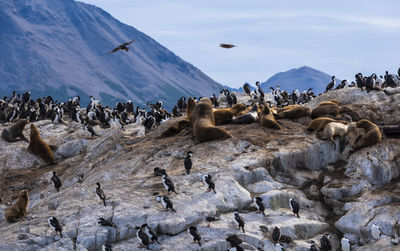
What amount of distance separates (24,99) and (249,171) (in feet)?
107

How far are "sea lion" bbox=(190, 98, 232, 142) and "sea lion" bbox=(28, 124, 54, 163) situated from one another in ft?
29.4

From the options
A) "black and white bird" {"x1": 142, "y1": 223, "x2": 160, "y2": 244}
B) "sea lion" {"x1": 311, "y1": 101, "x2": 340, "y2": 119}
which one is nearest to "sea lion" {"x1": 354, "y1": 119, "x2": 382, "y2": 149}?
"sea lion" {"x1": 311, "y1": 101, "x2": 340, "y2": 119}

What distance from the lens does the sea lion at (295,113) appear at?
2220 cm

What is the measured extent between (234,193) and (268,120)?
5421 mm

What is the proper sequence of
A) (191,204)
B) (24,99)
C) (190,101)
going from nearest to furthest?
(191,204) < (190,101) < (24,99)

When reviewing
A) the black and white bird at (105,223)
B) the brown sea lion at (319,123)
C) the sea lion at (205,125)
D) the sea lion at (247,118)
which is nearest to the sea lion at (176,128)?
the sea lion at (205,125)

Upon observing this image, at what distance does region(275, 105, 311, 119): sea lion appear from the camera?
22203 mm

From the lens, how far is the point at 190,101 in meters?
22.4

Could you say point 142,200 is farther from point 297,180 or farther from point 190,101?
point 190,101

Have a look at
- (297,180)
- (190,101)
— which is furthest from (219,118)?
(297,180)

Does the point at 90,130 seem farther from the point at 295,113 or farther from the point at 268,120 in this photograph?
the point at 295,113

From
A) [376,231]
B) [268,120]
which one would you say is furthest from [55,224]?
[268,120]

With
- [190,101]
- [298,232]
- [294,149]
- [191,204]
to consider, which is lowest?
[298,232]

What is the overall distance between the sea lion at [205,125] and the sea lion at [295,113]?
9.76ft
